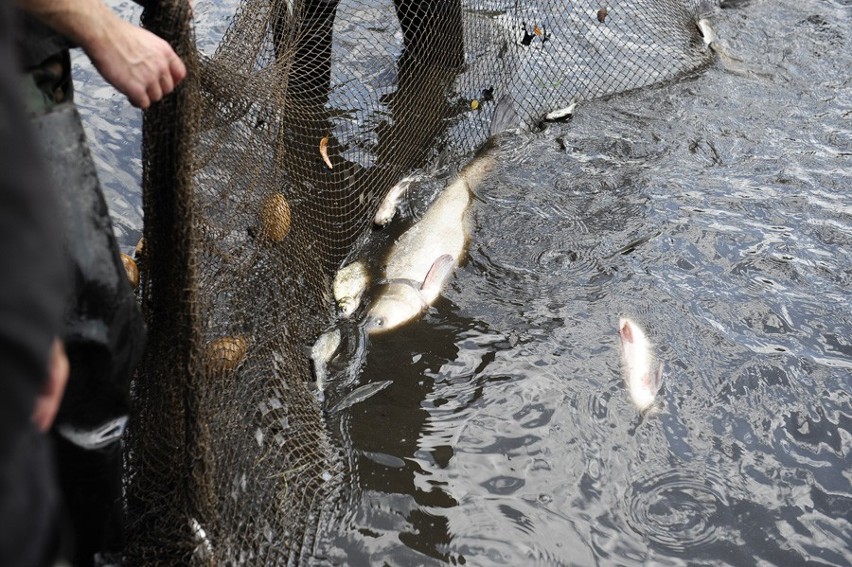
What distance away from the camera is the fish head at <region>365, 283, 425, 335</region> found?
4.29 m

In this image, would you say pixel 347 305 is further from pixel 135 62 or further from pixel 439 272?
pixel 135 62

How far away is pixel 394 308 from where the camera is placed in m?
4.36

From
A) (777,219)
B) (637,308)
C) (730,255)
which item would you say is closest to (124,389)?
(637,308)

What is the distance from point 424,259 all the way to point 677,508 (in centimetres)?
208

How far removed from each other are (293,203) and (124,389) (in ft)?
7.29

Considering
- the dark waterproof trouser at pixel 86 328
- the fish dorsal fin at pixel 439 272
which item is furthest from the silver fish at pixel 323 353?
the dark waterproof trouser at pixel 86 328

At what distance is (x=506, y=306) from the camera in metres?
4.46

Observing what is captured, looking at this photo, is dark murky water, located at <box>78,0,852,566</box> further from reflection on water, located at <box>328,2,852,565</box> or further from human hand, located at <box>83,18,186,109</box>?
human hand, located at <box>83,18,186,109</box>

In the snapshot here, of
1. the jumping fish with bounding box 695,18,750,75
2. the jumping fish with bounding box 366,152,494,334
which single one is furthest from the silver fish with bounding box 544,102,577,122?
the jumping fish with bounding box 695,18,750,75

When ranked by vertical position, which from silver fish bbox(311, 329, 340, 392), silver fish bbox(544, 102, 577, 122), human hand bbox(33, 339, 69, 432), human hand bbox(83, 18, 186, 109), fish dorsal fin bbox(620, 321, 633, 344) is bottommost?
silver fish bbox(311, 329, 340, 392)

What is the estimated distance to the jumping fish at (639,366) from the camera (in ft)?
12.7

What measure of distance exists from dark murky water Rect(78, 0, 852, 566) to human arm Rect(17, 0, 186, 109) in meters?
1.89

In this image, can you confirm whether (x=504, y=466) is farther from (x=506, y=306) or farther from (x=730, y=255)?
(x=730, y=255)

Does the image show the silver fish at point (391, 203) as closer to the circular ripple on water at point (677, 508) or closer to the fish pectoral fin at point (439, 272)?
the fish pectoral fin at point (439, 272)
